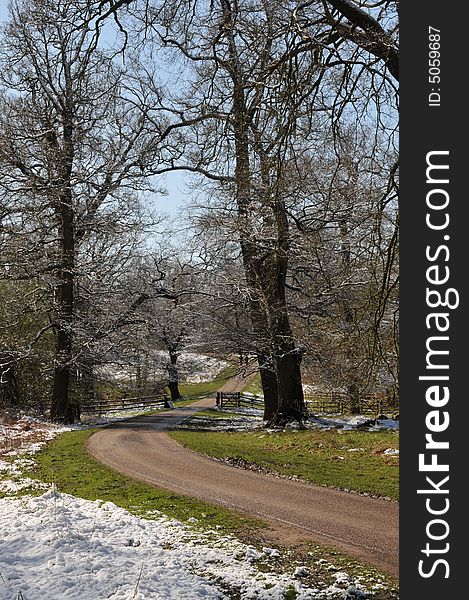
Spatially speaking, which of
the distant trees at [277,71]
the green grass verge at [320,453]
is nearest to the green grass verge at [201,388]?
the green grass verge at [320,453]

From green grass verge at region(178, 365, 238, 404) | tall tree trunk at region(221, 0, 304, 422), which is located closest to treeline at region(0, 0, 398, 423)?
tall tree trunk at region(221, 0, 304, 422)

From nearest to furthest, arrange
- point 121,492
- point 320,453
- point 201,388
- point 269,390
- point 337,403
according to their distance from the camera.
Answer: point 121,492 < point 320,453 < point 269,390 < point 337,403 < point 201,388

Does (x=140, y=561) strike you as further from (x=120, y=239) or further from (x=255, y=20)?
(x=120, y=239)

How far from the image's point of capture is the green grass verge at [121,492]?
26.7 feet

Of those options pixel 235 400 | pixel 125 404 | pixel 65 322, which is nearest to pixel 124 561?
pixel 65 322

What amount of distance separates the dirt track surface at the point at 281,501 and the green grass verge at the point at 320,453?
42 centimetres

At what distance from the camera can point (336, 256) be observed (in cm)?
1717

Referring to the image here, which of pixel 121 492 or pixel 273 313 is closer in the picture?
pixel 121 492

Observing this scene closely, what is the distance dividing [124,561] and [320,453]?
7.63 metres

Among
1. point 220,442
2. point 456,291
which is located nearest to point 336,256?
point 220,442

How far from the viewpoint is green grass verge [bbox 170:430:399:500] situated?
10.3 metres

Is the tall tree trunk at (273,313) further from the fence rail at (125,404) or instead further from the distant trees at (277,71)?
the fence rail at (125,404)

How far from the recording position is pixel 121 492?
31.7 ft

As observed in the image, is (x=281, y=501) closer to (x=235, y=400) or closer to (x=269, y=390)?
(x=269, y=390)
